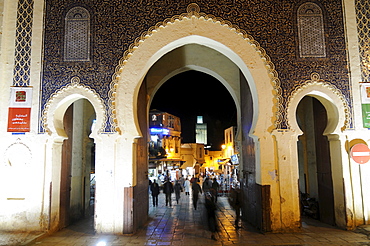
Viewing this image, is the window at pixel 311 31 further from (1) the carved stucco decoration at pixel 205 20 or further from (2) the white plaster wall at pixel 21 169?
(2) the white plaster wall at pixel 21 169

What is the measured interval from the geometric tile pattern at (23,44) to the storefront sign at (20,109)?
0.19m

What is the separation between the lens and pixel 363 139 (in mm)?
6367

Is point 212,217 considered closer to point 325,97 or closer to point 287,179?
point 287,179

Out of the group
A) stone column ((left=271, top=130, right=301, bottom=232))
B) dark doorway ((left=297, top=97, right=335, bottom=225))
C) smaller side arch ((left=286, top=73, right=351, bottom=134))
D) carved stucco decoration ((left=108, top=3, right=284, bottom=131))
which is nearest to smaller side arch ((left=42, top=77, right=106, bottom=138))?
carved stucco decoration ((left=108, top=3, right=284, bottom=131))

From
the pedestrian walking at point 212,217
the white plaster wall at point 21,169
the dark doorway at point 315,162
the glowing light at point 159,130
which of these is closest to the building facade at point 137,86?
the white plaster wall at point 21,169

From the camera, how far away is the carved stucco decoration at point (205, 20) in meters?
6.39

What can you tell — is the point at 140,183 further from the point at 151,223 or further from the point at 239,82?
the point at 239,82

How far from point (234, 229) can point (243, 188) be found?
1578mm

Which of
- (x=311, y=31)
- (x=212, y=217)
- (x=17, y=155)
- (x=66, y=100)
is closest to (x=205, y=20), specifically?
(x=311, y=31)

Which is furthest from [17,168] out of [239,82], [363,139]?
[363,139]

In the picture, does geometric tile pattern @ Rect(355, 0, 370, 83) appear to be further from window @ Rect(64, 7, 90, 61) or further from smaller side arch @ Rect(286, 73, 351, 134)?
window @ Rect(64, 7, 90, 61)

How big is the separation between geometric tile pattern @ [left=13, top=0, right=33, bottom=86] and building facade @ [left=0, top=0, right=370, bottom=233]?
0.02 meters

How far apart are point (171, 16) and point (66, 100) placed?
2.97 m

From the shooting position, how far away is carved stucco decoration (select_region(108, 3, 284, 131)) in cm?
639
